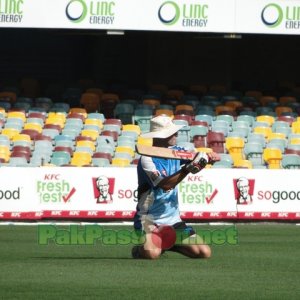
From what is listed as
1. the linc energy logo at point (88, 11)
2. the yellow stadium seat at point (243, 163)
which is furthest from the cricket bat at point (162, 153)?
the linc energy logo at point (88, 11)

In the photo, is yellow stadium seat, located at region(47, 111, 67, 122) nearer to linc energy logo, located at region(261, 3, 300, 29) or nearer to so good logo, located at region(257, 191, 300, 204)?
linc energy logo, located at region(261, 3, 300, 29)

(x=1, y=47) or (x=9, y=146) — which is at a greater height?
(x=1, y=47)

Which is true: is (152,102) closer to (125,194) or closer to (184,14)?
(184,14)

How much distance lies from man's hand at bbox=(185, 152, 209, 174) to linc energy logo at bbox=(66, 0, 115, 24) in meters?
17.3

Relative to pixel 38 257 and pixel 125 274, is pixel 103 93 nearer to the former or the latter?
pixel 38 257

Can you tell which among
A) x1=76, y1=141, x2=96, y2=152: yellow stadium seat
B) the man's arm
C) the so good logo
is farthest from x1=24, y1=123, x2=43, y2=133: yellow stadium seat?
the man's arm

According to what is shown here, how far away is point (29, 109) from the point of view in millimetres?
31391

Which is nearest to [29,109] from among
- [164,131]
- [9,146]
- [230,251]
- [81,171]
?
[9,146]

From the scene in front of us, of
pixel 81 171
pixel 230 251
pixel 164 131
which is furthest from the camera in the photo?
pixel 81 171

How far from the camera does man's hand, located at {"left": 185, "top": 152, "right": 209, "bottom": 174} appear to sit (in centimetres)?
1293

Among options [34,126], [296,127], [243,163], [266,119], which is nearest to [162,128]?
[243,163]

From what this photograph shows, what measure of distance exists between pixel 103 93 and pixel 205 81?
3.52 metres

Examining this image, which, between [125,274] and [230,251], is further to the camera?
[230,251]

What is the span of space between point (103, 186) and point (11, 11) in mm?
6982
